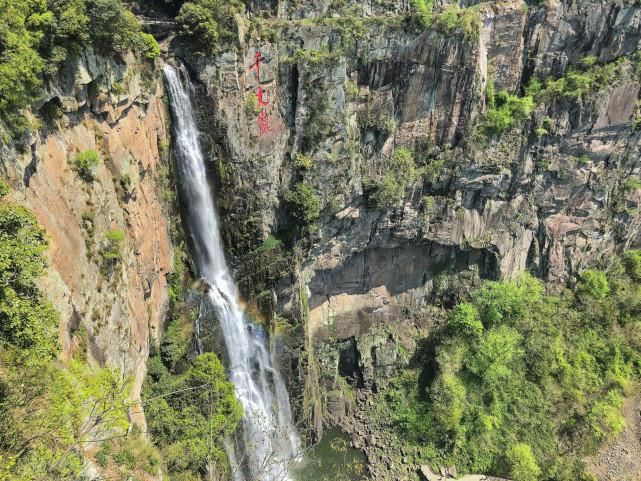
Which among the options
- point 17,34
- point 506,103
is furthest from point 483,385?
point 17,34

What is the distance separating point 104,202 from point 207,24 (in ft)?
24.6

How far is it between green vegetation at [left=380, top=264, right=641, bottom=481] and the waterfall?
7.74 m

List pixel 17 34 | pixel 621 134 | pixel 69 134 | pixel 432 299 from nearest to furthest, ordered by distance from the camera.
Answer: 1. pixel 17 34
2. pixel 69 134
3. pixel 621 134
4. pixel 432 299

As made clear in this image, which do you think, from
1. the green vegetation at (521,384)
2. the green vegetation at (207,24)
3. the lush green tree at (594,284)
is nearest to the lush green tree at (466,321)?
the green vegetation at (521,384)

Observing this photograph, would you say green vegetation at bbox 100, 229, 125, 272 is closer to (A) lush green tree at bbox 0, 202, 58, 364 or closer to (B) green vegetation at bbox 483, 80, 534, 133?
(A) lush green tree at bbox 0, 202, 58, 364

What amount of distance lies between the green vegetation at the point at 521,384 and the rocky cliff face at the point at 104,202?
49.3 feet

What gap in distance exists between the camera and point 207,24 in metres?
14.9

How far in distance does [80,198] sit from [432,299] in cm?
2022

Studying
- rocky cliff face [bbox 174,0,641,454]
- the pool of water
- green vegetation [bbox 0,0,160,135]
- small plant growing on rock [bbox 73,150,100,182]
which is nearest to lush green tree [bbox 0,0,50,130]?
green vegetation [bbox 0,0,160,135]

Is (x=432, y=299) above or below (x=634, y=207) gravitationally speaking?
below

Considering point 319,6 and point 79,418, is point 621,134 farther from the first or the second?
point 79,418

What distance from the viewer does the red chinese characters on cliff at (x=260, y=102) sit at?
16.8 metres

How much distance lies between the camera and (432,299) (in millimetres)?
25672

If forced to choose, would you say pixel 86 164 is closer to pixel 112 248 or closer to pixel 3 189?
pixel 112 248
